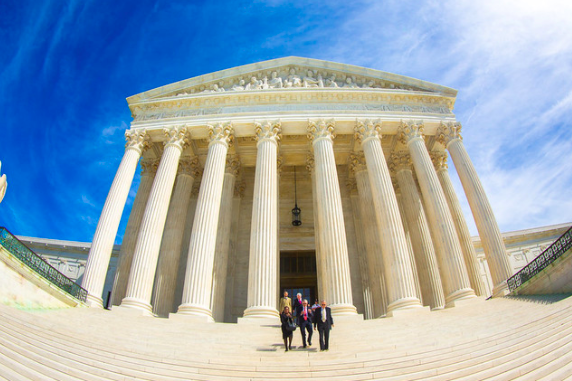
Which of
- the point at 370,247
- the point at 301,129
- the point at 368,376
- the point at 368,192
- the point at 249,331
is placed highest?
the point at 301,129

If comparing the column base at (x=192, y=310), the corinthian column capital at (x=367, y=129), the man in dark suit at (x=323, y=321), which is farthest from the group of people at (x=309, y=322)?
the corinthian column capital at (x=367, y=129)

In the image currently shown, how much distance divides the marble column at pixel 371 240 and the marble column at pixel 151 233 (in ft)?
46.0

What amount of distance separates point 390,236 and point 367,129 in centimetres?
885

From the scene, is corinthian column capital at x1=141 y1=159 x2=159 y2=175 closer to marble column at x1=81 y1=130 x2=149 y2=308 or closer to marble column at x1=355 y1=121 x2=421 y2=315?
marble column at x1=81 y1=130 x2=149 y2=308

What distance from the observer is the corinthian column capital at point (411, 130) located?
26.2 m

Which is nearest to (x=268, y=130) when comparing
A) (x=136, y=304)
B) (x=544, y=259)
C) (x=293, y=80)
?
(x=293, y=80)

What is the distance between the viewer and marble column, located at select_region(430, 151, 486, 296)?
22359mm

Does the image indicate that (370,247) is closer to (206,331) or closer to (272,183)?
(272,183)

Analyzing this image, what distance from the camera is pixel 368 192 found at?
1093 inches

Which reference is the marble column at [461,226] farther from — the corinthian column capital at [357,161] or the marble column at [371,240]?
the corinthian column capital at [357,161]

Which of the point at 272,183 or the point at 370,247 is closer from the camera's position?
the point at 272,183

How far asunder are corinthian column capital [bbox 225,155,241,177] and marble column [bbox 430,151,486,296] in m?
16.1

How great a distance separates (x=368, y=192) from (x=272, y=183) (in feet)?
27.6

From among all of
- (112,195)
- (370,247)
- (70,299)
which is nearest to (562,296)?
(370,247)
